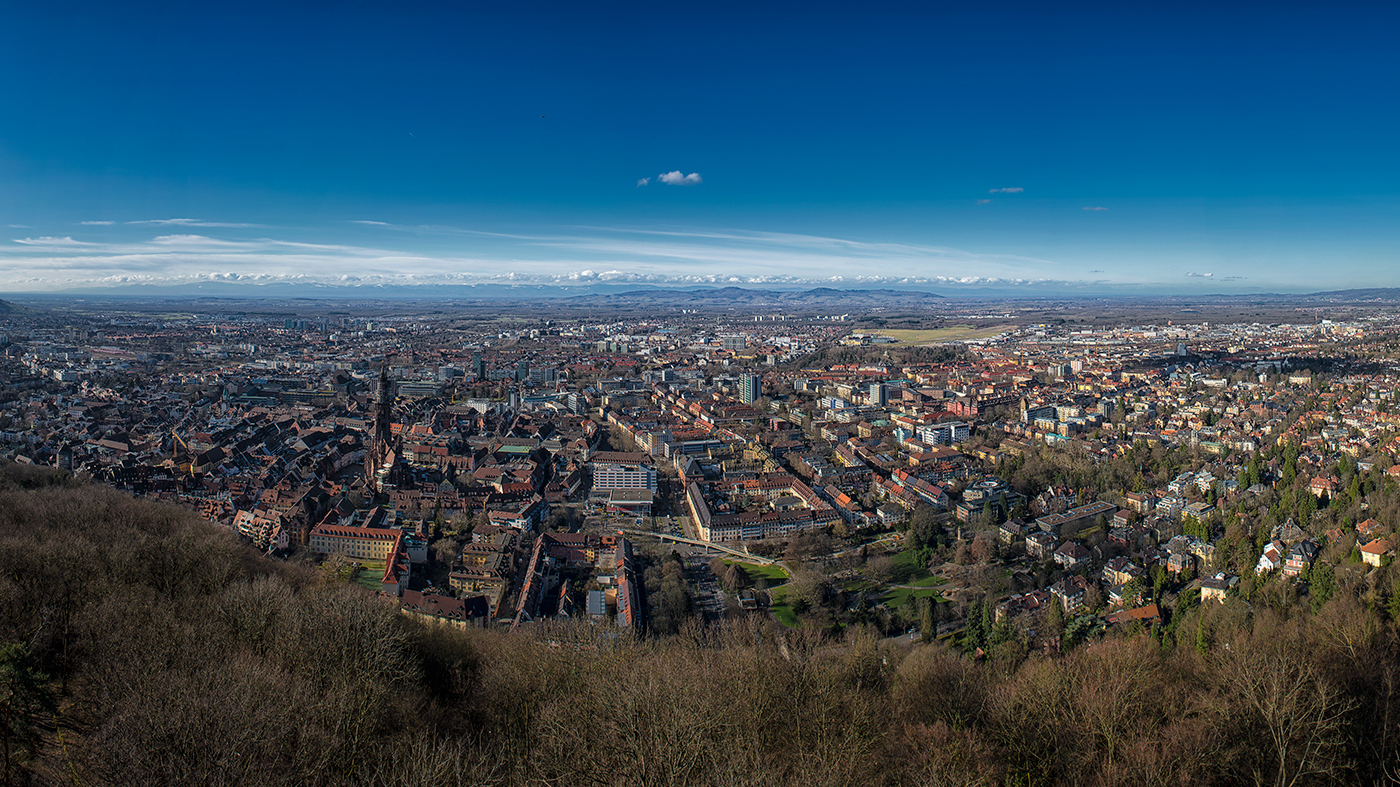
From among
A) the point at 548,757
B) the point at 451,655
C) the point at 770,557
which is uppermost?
the point at 548,757

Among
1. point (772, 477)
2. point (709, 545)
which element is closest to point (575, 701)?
point (709, 545)

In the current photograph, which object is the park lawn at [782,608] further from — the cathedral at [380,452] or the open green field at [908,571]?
the cathedral at [380,452]

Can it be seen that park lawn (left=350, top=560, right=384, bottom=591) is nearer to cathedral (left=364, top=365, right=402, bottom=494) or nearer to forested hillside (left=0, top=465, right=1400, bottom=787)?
cathedral (left=364, top=365, right=402, bottom=494)

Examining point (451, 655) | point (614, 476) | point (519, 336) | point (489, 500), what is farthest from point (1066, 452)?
point (519, 336)

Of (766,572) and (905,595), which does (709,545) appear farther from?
(905,595)

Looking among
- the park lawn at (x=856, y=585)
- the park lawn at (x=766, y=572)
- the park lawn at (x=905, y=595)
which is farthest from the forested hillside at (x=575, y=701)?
the park lawn at (x=766, y=572)

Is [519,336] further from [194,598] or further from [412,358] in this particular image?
[194,598]

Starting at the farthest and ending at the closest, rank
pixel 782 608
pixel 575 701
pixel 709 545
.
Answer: pixel 709 545 → pixel 782 608 → pixel 575 701
